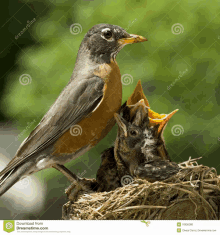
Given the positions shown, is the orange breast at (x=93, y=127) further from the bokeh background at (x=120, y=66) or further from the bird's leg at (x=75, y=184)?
the bokeh background at (x=120, y=66)

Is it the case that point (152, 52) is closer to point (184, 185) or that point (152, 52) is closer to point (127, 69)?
point (127, 69)

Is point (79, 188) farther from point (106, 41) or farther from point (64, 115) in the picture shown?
point (106, 41)

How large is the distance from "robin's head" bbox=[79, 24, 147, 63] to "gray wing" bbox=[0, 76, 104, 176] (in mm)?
242

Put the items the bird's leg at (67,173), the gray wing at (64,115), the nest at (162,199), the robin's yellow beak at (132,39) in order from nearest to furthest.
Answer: the nest at (162,199) → the gray wing at (64,115) → the robin's yellow beak at (132,39) → the bird's leg at (67,173)

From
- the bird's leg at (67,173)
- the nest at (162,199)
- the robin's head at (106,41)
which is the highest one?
the robin's head at (106,41)

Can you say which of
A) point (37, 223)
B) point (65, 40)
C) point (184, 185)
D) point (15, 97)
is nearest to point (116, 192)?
point (184, 185)

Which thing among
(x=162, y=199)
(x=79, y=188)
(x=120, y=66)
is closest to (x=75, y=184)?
(x=79, y=188)

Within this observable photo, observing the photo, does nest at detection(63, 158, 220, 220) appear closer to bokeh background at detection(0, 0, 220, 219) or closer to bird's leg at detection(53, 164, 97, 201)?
bird's leg at detection(53, 164, 97, 201)

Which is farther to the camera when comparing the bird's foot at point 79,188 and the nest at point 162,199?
the bird's foot at point 79,188

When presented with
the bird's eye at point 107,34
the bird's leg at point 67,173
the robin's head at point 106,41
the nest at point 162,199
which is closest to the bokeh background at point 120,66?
the bird's leg at point 67,173

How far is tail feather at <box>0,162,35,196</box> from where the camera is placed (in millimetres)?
2816

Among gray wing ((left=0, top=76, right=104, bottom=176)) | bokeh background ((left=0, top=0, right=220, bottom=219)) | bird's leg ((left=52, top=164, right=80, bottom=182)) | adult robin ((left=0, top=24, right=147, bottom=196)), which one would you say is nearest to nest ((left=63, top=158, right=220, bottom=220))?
bird's leg ((left=52, top=164, right=80, bottom=182))

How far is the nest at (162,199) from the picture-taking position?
2.53 metres

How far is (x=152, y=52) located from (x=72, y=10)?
1000 mm
